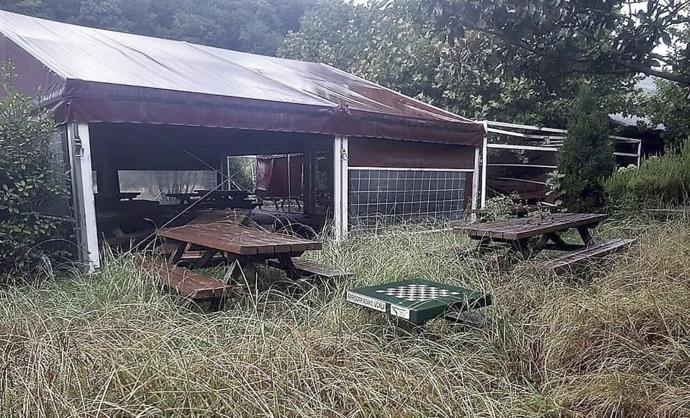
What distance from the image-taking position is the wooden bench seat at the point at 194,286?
3.09 meters

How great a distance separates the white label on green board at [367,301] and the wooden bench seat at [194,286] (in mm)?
896

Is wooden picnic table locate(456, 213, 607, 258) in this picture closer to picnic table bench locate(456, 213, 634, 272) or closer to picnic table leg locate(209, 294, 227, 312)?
picnic table bench locate(456, 213, 634, 272)

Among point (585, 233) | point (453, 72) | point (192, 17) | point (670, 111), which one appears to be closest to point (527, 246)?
point (585, 233)

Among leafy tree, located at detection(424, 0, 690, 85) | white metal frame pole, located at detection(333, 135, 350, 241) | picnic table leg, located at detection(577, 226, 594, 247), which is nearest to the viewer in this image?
leafy tree, located at detection(424, 0, 690, 85)

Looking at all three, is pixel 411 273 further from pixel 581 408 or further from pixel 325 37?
pixel 325 37

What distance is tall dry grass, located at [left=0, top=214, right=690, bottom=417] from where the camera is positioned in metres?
1.97

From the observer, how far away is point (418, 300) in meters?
2.65

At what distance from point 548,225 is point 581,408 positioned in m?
2.51

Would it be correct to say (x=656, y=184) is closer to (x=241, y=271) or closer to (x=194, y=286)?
(x=241, y=271)

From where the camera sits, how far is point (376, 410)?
6.45ft

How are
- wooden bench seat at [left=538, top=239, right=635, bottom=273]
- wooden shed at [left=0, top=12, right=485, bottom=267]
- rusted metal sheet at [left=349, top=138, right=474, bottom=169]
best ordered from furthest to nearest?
rusted metal sheet at [left=349, top=138, right=474, bottom=169]
wooden shed at [left=0, top=12, right=485, bottom=267]
wooden bench seat at [left=538, top=239, right=635, bottom=273]

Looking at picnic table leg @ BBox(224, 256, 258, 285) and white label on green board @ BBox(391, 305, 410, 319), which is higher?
white label on green board @ BBox(391, 305, 410, 319)

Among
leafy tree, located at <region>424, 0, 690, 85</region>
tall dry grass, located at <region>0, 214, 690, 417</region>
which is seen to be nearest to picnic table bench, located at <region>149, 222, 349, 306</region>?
tall dry grass, located at <region>0, 214, 690, 417</region>

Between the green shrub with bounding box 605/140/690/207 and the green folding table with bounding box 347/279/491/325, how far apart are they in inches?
189
